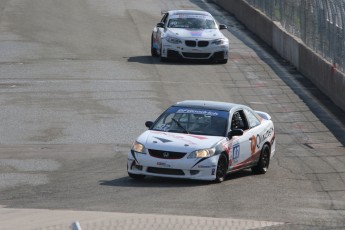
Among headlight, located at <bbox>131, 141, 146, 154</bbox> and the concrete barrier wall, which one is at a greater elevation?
headlight, located at <bbox>131, 141, 146, 154</bbox>

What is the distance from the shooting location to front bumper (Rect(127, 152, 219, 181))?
16172mm

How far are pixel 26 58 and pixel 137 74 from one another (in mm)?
4479

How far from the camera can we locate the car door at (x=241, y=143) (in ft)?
56.1

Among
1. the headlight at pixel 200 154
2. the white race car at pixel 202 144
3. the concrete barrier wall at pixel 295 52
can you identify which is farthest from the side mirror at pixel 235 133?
the concrete barrier wall at pixel 295 52

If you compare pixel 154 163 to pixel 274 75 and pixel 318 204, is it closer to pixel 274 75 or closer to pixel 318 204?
pixel 318 204

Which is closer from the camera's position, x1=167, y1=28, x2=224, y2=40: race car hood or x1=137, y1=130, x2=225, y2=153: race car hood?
x1=137, y1=130, x2=225, y2=153: race car hood

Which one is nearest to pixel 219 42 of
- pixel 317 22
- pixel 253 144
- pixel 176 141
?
pixel 317 22

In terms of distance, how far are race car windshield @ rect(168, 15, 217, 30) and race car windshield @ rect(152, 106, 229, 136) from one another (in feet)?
49.6

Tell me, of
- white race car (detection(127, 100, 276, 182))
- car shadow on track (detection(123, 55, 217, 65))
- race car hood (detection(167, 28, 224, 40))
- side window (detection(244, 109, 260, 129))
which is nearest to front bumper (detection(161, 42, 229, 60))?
race car hood (detection(167, 28, 224, 40))

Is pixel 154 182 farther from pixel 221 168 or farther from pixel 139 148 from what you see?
pixel 221 168

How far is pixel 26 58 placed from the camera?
32062mm

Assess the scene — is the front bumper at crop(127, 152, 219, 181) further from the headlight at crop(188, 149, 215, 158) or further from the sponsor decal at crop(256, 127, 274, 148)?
the sponsor decal at crop(256, 127, 274, 148)

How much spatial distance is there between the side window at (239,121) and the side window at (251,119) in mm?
125

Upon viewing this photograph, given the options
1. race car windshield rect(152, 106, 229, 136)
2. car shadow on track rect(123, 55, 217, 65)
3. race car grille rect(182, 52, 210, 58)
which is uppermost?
race car windshield rect(152, 106, 229, 136)
